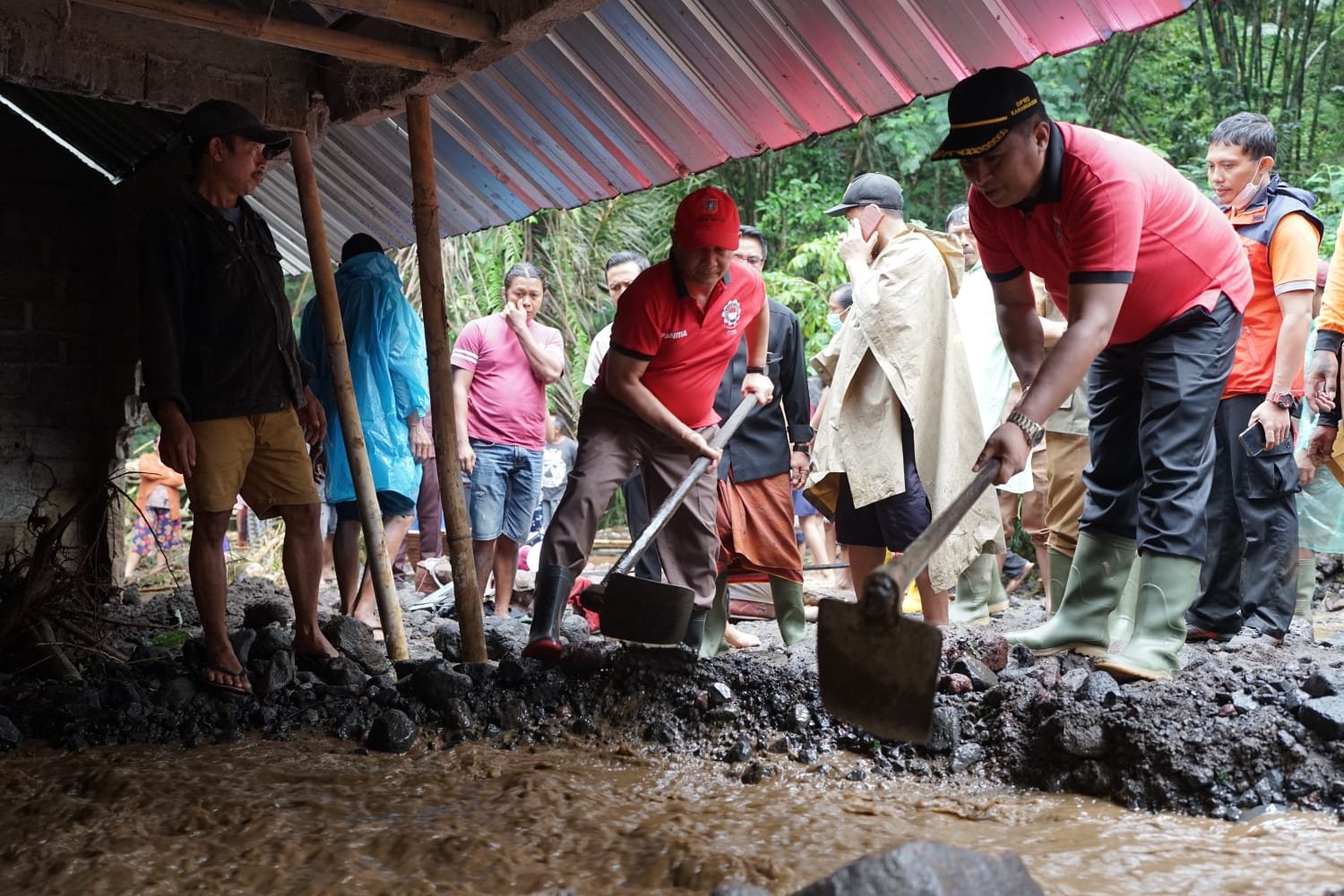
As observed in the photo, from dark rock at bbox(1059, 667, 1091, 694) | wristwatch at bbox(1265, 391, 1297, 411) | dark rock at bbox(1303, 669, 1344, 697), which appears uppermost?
wristwatch at bbox(1265, 391, 1297, 411)

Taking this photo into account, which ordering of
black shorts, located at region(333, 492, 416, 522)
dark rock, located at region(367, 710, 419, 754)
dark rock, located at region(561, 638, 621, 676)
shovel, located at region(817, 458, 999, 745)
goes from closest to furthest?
1. shovel, located at region(817, 458, 999, 745)
2. dark rock, located at region(367, 710, 419, 754)
3. dark rock, located at region(561, 638, 621, 676)
4. black shorts, located at region(333, 492, 416, 522)

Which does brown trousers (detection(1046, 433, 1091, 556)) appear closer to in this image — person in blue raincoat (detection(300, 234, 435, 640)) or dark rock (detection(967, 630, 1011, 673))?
dark rock (detection(967, 630, 1011, 673))

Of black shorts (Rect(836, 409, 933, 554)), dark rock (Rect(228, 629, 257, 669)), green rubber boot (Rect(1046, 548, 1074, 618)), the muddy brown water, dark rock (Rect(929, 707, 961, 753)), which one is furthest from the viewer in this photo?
black shorts (Rect(836, 409, 933, 554))

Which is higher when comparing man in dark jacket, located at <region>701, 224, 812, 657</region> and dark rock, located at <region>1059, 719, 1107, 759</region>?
man in dark jacket, located at <region>701, 224, 812, 657</region>

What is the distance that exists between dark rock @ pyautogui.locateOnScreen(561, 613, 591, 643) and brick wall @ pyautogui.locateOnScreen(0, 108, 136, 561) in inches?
105

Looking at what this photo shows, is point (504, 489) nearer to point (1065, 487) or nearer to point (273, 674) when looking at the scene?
point (273, 674)

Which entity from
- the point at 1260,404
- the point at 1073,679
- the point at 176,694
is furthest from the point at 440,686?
the point at 1260,404

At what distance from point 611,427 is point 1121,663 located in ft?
6.63

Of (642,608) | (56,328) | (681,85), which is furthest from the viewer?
(56,328)

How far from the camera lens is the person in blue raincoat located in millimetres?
5879

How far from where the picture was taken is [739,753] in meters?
3.59

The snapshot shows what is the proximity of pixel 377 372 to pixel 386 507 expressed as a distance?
2.31ft

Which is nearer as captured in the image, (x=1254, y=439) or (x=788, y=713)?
(x=788, y=713)

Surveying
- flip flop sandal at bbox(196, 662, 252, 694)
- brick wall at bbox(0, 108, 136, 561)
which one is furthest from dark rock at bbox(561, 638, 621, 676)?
brick wall at bbox(0, 108, 136, 561)
